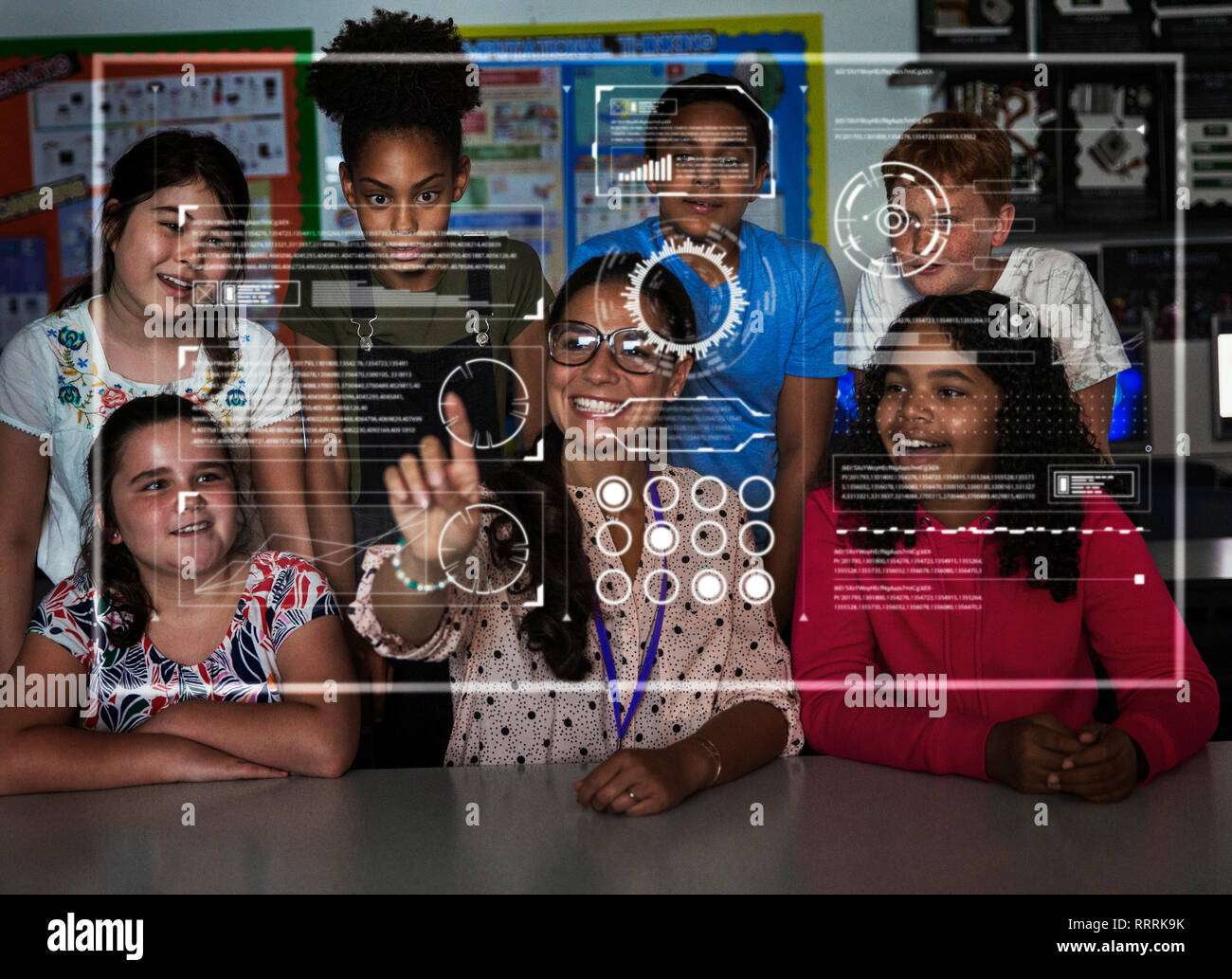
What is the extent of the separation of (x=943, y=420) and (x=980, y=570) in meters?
0.19

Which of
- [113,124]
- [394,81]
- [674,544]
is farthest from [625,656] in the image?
[113,124]

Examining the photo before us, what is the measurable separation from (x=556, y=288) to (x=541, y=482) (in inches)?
10.0

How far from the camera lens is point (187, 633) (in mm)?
1386

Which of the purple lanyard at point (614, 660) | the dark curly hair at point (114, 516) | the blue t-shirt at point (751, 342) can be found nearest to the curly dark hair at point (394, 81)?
the blue t-shirt at point (751, 342)

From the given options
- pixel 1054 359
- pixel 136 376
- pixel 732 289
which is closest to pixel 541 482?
pixel 732 289

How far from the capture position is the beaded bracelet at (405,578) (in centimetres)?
135

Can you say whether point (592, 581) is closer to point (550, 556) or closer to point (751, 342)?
point (550, 556)

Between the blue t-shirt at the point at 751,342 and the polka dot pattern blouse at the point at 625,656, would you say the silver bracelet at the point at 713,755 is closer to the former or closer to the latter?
the polka dot pattern blouse at the point at 625,656

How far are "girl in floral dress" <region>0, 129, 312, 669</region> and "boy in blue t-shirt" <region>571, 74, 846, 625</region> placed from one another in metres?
0.45

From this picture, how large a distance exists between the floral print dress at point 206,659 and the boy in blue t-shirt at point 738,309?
20.6 inches

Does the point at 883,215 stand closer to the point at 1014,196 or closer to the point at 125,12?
the point at 1014,196

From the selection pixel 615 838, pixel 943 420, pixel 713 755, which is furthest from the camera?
pixel 943 420

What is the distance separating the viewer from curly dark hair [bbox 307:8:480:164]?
1.42 m

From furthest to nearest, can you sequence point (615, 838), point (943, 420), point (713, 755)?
1. point (943, 420)
2. point (713, 755)
3. point (615, 838)
